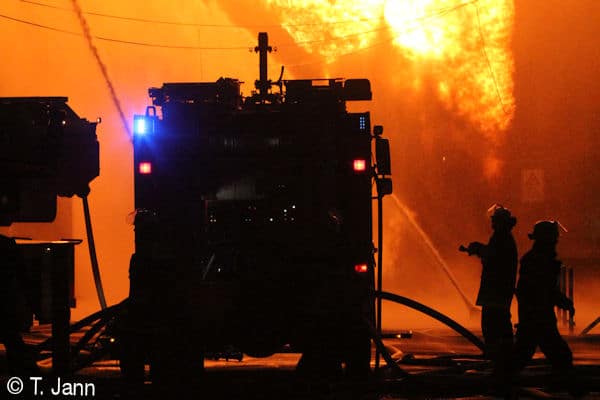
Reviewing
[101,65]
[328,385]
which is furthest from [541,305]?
[101,65]

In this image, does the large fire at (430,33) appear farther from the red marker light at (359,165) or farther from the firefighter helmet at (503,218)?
the red marker light at (359,165)

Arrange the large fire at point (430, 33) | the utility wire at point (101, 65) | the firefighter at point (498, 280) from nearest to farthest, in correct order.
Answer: the firefighter at point (498, 280) < the large fire at point (430, 33) < the utility wire at point (101, 65)

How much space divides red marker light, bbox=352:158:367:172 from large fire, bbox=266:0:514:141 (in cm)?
2299

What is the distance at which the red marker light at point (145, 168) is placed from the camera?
38.8 feet

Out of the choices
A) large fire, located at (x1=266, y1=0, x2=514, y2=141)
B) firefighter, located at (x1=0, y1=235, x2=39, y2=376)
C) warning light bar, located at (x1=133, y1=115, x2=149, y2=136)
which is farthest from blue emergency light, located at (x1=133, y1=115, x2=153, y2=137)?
large fire, located at (x1=266, y1=0, x2=514, y2=141)

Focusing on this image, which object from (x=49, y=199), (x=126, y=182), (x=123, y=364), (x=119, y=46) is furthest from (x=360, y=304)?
(x=119, y=46)

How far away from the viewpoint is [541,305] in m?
11.2

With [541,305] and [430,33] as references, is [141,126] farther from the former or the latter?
[430,33]

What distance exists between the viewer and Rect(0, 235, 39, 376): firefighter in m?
10.3

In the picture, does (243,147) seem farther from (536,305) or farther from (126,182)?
(126,182)

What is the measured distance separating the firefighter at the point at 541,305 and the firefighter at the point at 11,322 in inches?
169

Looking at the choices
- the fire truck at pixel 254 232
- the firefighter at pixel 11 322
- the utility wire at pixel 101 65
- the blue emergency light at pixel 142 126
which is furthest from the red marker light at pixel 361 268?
the utility wire at pixel 101 65

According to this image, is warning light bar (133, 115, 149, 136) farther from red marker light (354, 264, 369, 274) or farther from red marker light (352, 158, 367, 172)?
red marker light (354, 264, 369, 274)

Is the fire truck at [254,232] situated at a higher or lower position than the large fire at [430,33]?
lower
